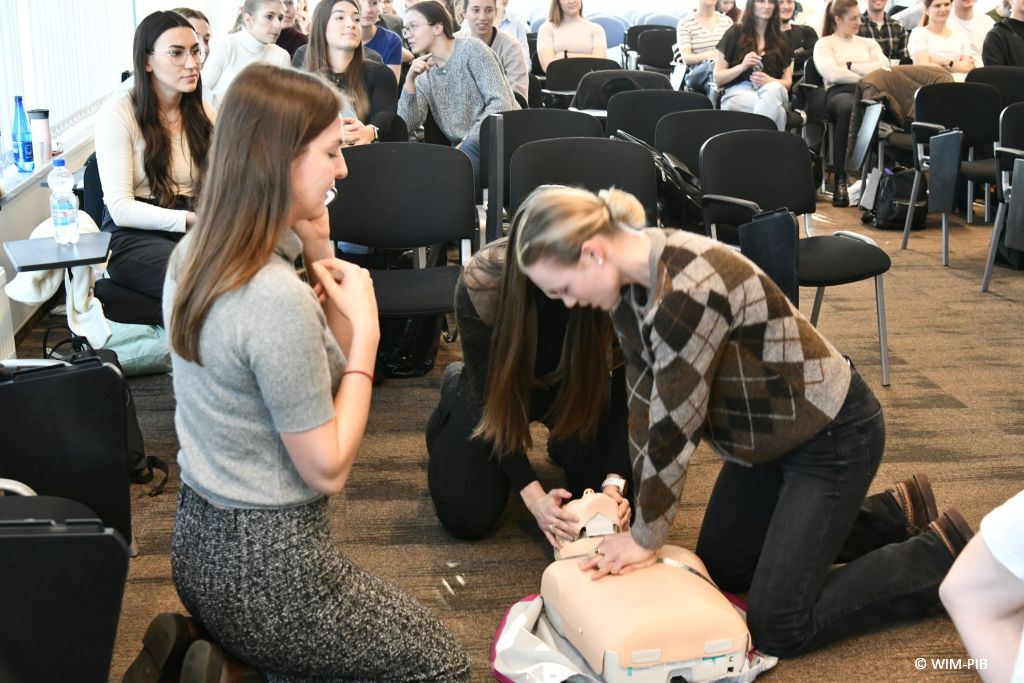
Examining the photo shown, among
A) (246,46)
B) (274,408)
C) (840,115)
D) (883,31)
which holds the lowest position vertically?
(840,115)

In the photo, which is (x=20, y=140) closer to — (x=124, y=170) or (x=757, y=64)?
(x=124, y=170)

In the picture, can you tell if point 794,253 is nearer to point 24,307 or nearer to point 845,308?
point 845,308

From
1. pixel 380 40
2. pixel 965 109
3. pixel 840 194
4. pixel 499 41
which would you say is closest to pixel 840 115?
pixel 840 194

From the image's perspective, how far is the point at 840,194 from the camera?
22.7 feet

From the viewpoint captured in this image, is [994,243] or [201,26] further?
[201,26]

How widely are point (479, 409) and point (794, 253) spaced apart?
54.1 inches

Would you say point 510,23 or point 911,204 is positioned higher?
point 510,23

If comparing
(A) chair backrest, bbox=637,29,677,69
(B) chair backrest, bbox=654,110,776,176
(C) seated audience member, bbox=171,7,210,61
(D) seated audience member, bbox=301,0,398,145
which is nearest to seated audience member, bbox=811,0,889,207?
(A) chair backrest, bbox=637,29,677,69

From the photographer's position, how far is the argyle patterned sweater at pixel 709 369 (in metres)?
1.95

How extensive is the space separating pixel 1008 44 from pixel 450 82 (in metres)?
4.08

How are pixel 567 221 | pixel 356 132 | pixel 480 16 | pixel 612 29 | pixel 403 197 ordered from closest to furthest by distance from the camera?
1. pixel 567 221
2. pixel 403 197
3. pixel 356 132
4. pixel 480 16
5. pixel 612 29

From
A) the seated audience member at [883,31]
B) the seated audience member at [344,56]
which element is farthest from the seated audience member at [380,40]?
the seated audience member at [883,31]

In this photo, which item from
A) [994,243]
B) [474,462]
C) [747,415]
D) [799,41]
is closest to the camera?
[747,415]

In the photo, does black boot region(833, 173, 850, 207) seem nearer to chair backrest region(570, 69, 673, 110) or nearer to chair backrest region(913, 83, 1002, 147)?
chair backrest region(913, 83, 1002, 147)
